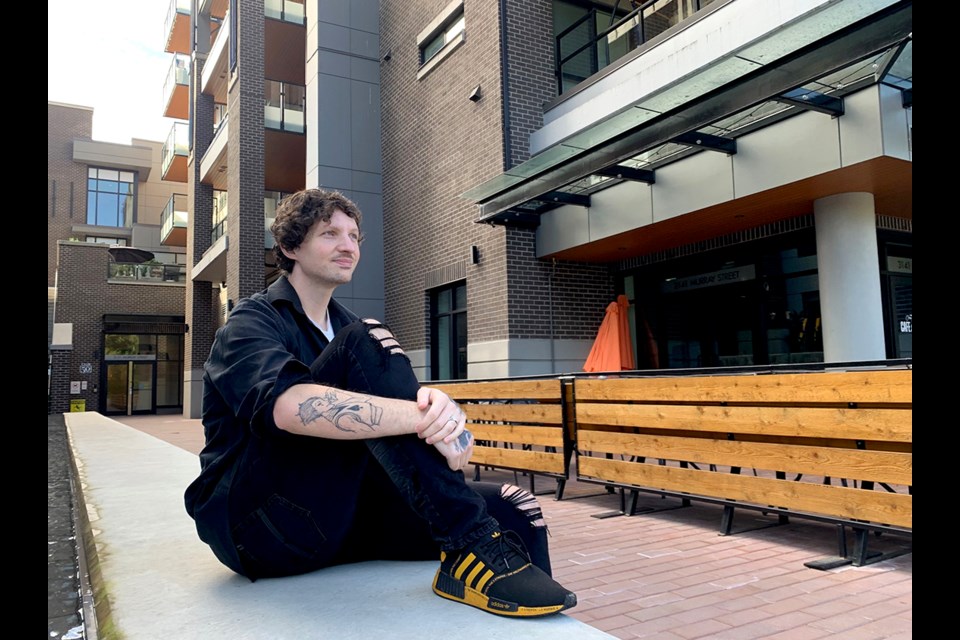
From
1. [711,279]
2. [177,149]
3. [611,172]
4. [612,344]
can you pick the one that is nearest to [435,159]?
[612,344]

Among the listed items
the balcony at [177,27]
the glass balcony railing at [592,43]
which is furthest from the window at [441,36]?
the balcony at [177,27]

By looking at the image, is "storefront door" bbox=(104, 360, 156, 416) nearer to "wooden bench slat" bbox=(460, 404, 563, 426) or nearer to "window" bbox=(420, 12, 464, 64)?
"window" bbox=(420, 12, 464, 64)

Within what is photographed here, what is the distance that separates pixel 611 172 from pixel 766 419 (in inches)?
194

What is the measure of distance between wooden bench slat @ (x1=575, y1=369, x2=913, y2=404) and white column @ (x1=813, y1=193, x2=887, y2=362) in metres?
3.75

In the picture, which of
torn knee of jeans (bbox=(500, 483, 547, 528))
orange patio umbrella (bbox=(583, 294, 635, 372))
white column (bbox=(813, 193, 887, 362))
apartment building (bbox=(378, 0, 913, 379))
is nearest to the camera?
torn knee of jeans (bbox=(500, 483, 547, 528))

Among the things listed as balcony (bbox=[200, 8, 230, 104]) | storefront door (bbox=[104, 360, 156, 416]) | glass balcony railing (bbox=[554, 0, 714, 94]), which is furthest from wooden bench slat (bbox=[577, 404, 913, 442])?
storefront door (bbox=[104, 360, 156, 416])

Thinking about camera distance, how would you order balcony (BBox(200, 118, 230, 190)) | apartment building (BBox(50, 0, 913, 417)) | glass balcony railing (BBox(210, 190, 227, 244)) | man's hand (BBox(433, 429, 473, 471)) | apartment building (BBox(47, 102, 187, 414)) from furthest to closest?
apartment building (BBox(47, 102, 187, 414)), glass balcony railing (BBox(210, 190, 227, 244)), balcony (BBox(200, 118, 230, 190)), apartment building (BBox(50, 0, 913, 417)), man's hand (BBox(433, 429, 473, 471))

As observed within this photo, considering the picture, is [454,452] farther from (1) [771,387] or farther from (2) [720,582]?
(1) [771,387]

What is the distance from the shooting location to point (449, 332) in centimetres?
1263

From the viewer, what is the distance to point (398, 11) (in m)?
14.7

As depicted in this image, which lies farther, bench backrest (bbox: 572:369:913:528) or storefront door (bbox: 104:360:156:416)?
storefront door (bbox: 104:360:156:416)

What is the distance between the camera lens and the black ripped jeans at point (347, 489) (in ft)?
6.40

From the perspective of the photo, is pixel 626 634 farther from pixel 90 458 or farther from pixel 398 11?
pixel 398 11

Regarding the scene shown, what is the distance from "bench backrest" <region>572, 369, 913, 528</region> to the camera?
3645mm
